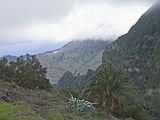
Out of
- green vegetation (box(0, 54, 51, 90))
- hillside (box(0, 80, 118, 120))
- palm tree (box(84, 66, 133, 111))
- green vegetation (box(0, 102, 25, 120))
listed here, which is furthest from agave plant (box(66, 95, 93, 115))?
green vegetation (box(0, 54, 51, 90))

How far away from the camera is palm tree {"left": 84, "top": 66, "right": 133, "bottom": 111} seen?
138 feet

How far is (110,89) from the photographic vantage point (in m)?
42.1

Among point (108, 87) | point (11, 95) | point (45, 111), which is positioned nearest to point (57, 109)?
point (45, 111)

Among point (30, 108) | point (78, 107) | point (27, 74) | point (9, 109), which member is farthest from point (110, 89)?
point (27, 74)

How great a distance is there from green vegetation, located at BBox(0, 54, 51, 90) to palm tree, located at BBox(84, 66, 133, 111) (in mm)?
16732

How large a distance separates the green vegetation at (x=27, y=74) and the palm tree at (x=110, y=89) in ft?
54.9

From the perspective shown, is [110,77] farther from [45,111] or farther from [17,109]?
[17,109]

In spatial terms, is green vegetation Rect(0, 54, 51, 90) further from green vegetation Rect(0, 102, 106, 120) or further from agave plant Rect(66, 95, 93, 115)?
green vegetation Rect(0, 102, 106, 120)

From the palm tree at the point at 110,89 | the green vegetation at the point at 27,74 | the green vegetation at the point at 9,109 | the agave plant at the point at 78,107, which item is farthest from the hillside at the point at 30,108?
the green vegetation at the point at 27,74

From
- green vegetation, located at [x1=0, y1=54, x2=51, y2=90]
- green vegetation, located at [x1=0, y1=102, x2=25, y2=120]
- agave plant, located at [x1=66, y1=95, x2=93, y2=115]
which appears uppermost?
green vegetation, located at [x1=0, y1=54, x2=51, y2=90]

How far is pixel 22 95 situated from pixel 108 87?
10700 millimetres

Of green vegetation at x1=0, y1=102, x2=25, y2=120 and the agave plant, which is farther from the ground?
green vegetation at x1=0, y1=102, x2=25, y2=120

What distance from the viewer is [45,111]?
29281 millimetres

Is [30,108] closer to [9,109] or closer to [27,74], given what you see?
[9,109]
